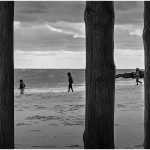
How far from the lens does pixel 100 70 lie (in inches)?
116

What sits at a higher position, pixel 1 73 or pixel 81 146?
pixel 1 73

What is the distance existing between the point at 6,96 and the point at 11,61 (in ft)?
1.33

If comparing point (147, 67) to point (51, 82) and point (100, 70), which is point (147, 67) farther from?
point (51, 82)

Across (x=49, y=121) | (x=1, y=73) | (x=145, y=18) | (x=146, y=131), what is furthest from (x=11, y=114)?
(x=49, y=121)

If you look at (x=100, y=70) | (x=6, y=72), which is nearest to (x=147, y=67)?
(x=100, y=70)

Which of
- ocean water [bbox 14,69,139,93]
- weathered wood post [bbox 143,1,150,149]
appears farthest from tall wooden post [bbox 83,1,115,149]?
ocean water [bbox 14,69,139,93]

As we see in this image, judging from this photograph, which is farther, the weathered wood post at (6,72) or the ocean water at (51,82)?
the ocean water at (51,82)

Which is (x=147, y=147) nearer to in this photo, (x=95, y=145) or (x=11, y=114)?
(x=95, y=145)

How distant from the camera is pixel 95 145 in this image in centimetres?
310

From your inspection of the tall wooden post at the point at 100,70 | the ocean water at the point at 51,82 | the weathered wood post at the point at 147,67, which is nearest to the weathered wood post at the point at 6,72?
the tall wooden post at the point at 100,70

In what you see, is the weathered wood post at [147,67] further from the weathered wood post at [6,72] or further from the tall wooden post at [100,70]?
the weathered wood post at [6,72]

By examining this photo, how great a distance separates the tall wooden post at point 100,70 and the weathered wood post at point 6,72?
932 mm

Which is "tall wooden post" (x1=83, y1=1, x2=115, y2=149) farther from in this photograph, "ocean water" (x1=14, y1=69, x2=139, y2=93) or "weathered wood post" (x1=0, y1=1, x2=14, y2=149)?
"ocean water" (x1=14, y1=69, x2=139, y2=93)

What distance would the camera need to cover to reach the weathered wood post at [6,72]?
336 centimetres
